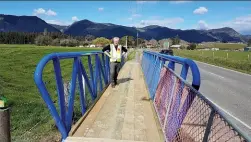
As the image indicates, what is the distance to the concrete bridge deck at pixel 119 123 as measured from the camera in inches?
196

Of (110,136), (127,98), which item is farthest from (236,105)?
(110,136)

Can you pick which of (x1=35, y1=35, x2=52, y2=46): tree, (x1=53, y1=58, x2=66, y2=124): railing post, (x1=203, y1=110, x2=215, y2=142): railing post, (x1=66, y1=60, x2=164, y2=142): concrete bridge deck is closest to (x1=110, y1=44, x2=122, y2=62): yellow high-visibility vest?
(x1=66, y1=60, x2=164, y2=142): concrete bridge deck

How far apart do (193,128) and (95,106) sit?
3318 millimetres

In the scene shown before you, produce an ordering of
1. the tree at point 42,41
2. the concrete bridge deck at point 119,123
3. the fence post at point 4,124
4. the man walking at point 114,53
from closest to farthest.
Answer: the fence post at point 4,124 < the concrete bridge deck at point 119,123 < the man walking at point 114,53 < the tree at point 42,41

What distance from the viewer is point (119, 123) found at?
231 inches

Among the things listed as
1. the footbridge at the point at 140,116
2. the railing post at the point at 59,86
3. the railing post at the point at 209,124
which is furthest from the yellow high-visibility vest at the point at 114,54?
the railing post at the point at 209,124

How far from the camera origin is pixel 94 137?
494 cm

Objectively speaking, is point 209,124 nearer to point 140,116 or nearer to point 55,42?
point 140,116

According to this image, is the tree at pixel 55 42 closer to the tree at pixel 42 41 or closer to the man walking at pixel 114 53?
the tree at pixel 42 41

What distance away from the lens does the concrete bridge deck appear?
4984 mm

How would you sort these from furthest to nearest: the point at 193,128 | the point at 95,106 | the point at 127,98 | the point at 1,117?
the point at 127,98
the point at 95,106
the point at 193,128
the point at 1,117

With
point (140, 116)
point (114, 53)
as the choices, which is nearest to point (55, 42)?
point (114, 53)

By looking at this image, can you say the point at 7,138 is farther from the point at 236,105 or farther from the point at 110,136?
the point at 236,105

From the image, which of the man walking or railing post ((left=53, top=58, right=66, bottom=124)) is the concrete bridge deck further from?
the man walking
